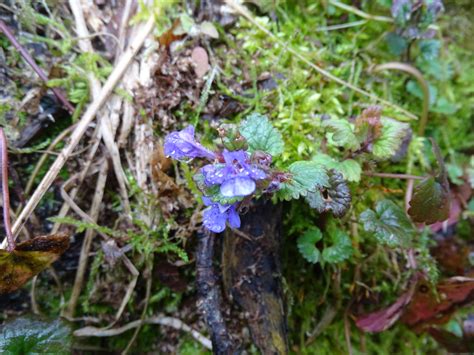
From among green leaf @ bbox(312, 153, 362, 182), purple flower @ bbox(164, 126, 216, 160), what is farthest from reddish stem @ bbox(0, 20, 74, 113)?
green leaf @ bbox(312, 153, 362, 182)

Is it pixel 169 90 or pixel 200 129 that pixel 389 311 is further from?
pixel 169 90

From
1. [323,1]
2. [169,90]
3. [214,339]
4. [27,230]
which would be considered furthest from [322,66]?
[27,230]

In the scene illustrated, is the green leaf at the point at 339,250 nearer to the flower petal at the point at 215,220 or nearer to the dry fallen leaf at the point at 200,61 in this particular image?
the flower petal at the point at 215,220

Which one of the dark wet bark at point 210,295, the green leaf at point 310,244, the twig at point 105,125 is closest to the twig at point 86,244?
the twig at point 105,125

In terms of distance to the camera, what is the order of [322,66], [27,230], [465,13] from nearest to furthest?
[27,230] < [322,66] < [465,13]

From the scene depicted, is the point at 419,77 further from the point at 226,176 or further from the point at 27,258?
the point at 27,258

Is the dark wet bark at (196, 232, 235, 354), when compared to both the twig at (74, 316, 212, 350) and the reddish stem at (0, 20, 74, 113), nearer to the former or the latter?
the twig at (74, 316, 212, 350)
